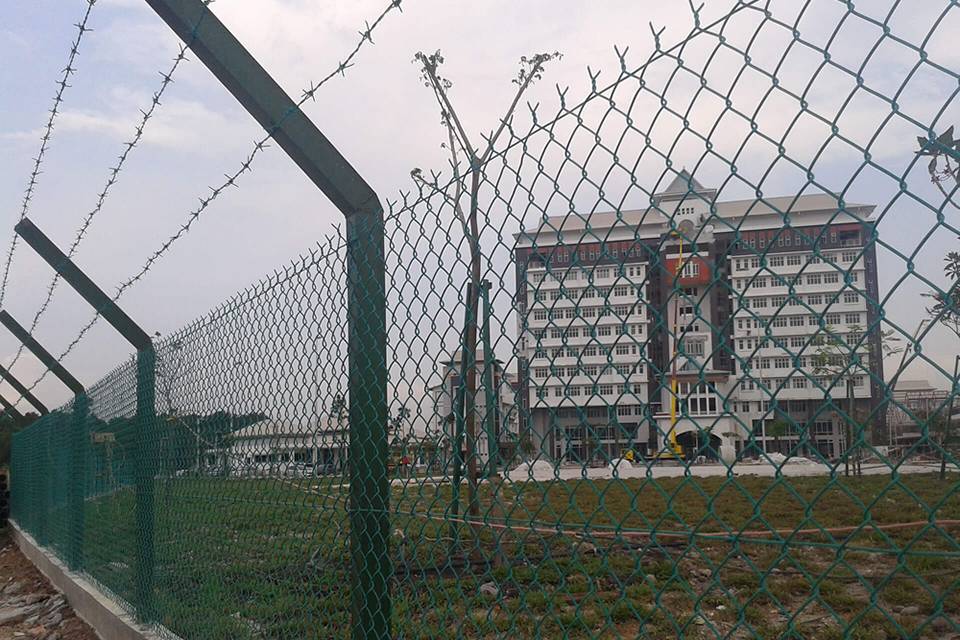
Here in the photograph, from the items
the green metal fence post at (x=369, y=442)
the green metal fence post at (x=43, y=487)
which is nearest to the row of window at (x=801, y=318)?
the green metal fence post at (x=369, y=442)

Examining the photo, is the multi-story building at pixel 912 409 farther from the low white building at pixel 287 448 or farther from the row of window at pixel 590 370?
the low white building at pixel 287 448

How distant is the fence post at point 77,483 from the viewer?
7.50m

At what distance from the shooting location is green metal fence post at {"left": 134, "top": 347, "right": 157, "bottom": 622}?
5020mm

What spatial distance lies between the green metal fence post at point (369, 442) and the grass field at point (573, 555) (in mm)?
70

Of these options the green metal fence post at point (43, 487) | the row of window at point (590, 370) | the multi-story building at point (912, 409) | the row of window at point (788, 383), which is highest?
the row of window at point (590, 370)

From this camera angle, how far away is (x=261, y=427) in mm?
3508

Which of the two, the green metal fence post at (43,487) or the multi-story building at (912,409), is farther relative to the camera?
the green metal fence post at (43,487)

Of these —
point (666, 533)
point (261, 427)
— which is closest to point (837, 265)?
point (666, 533)

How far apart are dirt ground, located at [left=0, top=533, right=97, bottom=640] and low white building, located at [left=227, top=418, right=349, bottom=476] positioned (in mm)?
3347

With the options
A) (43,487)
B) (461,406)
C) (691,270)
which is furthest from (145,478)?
(43,487)

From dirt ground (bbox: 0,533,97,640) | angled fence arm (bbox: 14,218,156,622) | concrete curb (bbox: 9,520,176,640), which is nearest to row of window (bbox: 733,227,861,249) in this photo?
concrete curb (bbox: 9,520,176,640)

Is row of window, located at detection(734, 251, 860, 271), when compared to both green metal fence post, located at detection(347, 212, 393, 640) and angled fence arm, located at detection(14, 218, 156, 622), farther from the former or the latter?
angled fence arm, located at detection(14, 218, 156, 622)

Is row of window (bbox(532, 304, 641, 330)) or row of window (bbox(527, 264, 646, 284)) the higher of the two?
row of window (bbox(527, 264, 646, 284))

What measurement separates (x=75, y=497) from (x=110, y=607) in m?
2.21
